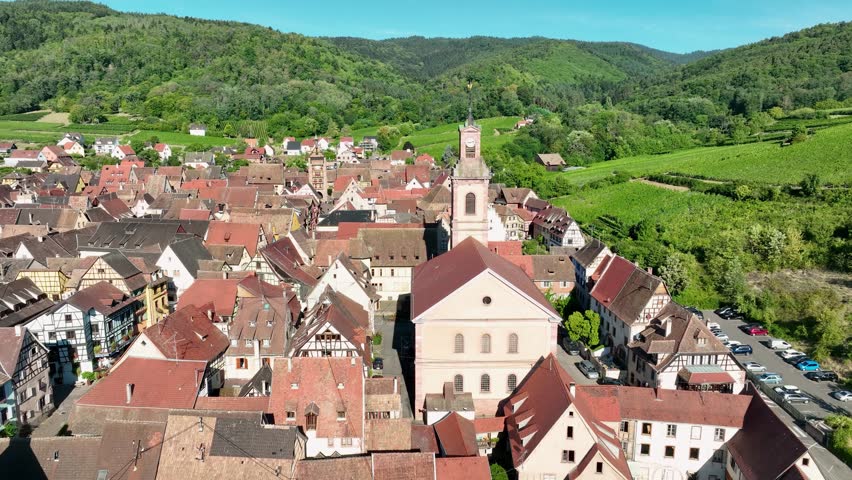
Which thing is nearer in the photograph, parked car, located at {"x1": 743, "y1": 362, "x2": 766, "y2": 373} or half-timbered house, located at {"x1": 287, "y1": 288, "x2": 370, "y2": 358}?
half-timbered house, located at {"x1": 287, "y1": 288, "x2": 370, "y2": 358}

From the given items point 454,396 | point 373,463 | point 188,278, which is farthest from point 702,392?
point 188,278

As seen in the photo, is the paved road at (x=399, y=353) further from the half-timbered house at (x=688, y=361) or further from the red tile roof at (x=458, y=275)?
the half-timbered house at (x=688, y=361)

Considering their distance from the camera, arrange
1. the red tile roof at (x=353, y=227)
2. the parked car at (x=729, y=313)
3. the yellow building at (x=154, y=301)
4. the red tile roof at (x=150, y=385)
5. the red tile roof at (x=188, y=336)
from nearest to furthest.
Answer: the red tile roof at (x=150, y=385) < the red tile roof at (x=188, y=336) < the yellow building at (x=154, y=301) < the parked car at (x=729, y=313) < the red tile roof at (x=353, y=227)

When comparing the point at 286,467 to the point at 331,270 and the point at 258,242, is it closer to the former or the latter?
the point at 331,270

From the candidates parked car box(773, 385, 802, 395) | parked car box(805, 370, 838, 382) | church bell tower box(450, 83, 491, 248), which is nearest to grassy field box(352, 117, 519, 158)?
church bell tower box(450, 83, 491, 248)

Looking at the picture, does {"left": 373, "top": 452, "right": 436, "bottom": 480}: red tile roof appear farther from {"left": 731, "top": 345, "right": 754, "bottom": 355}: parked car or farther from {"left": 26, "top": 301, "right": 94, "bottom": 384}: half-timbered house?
{"left": 731, "top": 345, "right": 754, "bottom": 355}: parked car

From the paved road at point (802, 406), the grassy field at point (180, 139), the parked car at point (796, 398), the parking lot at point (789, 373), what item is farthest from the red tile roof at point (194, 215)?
the grassy field at point (180, 139)
